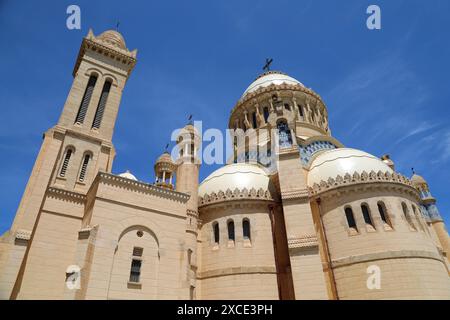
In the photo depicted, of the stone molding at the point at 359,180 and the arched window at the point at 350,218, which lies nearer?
the arched window at the point at 350,218

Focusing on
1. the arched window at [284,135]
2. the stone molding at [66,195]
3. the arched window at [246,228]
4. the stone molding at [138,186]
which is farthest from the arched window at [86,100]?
the arched window at [284,135]

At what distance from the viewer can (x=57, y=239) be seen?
16578 millimetres

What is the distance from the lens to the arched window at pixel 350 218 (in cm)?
1900

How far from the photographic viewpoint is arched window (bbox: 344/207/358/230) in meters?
19.0

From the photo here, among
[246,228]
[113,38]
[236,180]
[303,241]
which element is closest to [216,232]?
[246,228]

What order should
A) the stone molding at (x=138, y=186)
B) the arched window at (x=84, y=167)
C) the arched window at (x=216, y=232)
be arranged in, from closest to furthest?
the stone molding at (x=138, y=186)
the arched window at (x=84, y=167)
the arched window at (x=216, y=232)

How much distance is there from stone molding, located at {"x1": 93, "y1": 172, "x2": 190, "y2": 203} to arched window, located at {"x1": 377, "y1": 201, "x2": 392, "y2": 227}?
1308cm

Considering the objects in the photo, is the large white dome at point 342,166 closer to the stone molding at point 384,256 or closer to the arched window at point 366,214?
the arched window at point 366,214

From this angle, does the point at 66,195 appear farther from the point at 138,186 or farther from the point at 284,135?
the point at 284,135

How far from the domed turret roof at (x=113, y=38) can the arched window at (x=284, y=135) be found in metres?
16.7

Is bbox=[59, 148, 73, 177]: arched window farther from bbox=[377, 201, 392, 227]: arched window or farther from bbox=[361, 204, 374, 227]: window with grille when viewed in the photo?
bbox=[377, 201, 392, 227]: arched window

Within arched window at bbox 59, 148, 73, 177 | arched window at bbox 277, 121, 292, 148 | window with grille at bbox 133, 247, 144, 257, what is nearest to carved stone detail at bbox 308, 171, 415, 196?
arched window at bbox 277, 121, 292, 148

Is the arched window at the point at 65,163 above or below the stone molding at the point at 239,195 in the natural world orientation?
above
